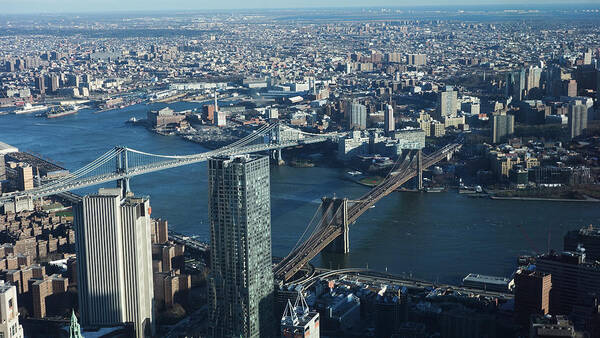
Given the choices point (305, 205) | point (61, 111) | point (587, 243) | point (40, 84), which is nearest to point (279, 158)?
point (305, 205)

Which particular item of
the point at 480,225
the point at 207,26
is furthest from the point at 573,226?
the point at 207,26

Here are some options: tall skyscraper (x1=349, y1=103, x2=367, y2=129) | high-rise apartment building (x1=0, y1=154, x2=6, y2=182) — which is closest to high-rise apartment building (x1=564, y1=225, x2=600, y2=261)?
high-rise apartment building (x1=0, y1=154, x2=6, y2=182)

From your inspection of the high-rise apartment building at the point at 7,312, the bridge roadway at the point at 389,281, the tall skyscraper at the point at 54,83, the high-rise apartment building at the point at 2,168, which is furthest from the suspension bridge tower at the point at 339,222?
the tall skyscraper at the point at 54,83

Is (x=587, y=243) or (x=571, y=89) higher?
(x=571, y=89)

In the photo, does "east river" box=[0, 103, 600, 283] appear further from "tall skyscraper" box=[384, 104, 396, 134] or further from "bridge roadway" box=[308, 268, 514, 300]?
"tall skyscraper" box=[384, 104, 396, 134]

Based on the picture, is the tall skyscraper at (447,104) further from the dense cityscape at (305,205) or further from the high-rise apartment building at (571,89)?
the high-rise apartment building at (571,89)

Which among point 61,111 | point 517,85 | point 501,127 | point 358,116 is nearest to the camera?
point 501,127

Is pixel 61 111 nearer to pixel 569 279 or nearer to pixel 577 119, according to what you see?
pixel 577 119
